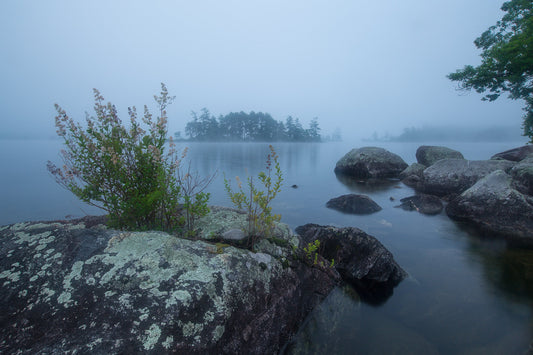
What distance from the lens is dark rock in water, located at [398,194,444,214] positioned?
1138cm

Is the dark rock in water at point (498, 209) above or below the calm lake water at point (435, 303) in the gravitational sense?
above

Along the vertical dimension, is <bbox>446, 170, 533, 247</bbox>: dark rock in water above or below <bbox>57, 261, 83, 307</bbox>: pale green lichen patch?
below

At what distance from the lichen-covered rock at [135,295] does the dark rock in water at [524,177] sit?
12654 millimetres

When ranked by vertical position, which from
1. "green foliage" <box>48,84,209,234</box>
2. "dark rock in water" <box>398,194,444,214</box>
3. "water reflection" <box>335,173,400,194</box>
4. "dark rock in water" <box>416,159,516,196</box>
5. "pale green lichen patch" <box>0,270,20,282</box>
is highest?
"green foliage" <box>48,84,209,234</box>

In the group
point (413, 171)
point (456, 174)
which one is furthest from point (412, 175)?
point (456, 174)

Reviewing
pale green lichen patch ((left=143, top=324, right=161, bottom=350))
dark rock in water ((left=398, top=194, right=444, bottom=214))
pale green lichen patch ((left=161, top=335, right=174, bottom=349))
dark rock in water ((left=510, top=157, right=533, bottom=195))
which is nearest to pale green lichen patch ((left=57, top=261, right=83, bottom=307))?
pale green lichen patch ((left=143, top=324, right=161, bottom=350))

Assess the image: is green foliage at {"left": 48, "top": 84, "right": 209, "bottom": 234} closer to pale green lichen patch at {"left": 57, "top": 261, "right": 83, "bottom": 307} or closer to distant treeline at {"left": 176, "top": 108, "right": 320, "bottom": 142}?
pale green lichen patch at {"left": 57, "top": 261, "right": 83, "bottom": 307}

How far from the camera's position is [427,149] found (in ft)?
76.3

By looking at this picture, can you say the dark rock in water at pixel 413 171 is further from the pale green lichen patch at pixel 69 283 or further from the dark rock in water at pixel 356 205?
the pale green lichen patch at pixel 69 283

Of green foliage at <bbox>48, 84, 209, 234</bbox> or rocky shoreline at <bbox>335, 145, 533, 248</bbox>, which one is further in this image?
rocky shoreline at <bbox>335, 145, 533, 248</bbox>

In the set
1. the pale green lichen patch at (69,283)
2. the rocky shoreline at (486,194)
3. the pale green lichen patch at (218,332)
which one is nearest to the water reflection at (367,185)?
the rocky shoreline at (486,194)

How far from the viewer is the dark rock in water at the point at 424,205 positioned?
37.3 feet

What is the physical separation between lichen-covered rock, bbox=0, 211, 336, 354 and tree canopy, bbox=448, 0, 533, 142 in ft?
73.0

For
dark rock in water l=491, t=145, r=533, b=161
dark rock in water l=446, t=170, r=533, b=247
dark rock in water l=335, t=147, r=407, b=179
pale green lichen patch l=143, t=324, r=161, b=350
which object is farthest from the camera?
dark rock in water l=335, t=147, r=407, b=179
